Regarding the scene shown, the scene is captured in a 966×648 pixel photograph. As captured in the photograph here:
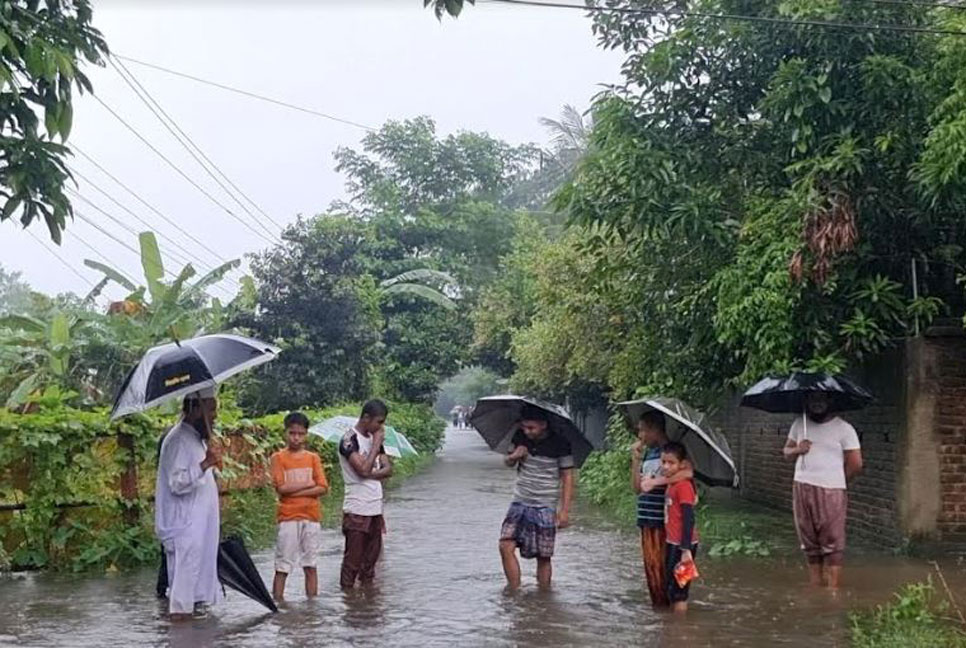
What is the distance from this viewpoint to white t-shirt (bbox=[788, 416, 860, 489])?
372 inches

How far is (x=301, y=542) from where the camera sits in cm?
917

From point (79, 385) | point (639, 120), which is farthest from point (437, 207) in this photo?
point (639, 120)

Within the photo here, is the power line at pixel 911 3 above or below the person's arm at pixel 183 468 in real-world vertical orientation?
above

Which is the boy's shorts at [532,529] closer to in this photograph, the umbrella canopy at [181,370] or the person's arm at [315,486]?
the person's arm at [315,486]

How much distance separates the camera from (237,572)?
8.42m

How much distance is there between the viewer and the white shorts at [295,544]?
9.10 m

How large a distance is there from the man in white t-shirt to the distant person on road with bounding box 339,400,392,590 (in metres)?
3.33

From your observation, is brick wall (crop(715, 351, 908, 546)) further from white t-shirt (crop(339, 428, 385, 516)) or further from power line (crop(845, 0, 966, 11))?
white t-shirt (crop(339, 428, 385, 516))

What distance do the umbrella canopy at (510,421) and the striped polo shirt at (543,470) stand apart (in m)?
0.12

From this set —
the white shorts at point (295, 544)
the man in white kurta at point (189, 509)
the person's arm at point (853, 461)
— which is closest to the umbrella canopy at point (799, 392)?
the person's arm at point (853, 461)

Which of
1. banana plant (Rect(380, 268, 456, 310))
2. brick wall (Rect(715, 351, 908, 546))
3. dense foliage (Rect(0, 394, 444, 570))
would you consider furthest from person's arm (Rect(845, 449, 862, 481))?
banana plant (Rect(380, 268, 456, 310))

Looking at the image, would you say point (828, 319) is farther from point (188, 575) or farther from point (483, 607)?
point (188, 575)

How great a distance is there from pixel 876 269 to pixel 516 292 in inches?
885

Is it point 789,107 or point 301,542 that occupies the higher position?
point 789,107
